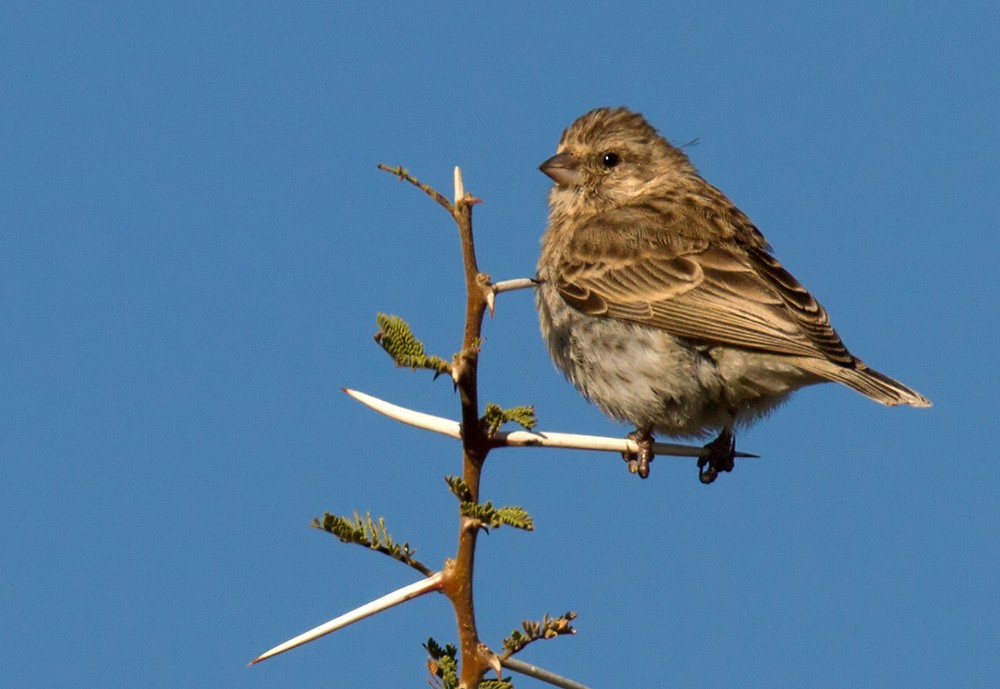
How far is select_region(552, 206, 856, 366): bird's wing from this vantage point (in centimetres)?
634

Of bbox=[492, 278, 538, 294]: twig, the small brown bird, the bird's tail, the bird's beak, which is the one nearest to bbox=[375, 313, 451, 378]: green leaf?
bbox=[492, 278, 538, 294]: twig

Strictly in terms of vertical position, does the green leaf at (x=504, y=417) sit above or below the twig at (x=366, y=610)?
above

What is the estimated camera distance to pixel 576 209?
7.77 m

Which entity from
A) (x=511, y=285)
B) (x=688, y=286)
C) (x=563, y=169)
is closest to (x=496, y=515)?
(x=511, y=285)

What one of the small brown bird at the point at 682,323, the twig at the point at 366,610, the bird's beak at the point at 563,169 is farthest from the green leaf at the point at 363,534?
the bird's beak at the point at 563,169

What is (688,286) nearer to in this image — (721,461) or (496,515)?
Result: (721,461)

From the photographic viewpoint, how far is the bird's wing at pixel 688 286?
634cm

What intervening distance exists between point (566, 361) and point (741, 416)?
3.10 feet

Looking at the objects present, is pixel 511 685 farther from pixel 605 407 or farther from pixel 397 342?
pixel 605 407

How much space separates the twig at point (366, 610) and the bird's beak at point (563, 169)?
4928mm

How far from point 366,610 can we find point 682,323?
3.75m

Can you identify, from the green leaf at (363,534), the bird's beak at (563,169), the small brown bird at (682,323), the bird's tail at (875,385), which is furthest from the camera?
the bird's beak at (563,169)

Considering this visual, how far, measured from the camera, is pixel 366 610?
3.01 meters

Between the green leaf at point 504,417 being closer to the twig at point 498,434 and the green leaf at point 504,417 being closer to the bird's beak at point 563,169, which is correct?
the twig at point 498,434
